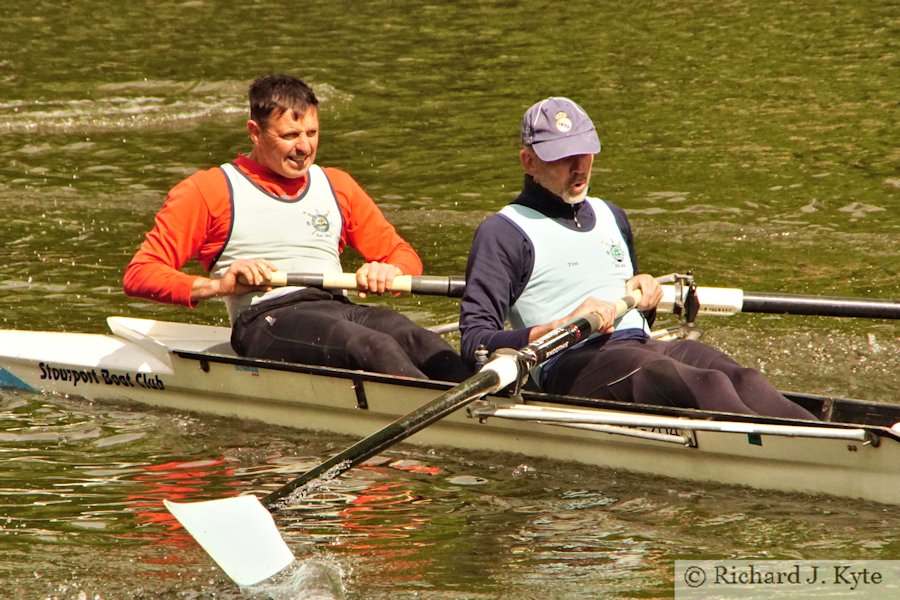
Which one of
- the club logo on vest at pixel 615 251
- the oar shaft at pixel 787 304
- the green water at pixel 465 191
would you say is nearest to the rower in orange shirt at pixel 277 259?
the green water at pixel 465 191

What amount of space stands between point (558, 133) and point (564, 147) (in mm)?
64

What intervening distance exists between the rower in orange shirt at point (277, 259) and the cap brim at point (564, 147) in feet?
3.96

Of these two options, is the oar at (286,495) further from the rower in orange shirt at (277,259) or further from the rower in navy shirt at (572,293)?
the rower in orange shirt at (277,259)

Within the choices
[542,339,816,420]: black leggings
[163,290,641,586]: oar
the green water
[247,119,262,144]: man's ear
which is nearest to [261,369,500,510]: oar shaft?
[163,290,641,586]: oar

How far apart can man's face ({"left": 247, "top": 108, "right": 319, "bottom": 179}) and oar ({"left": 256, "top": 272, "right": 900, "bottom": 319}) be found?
1.89ft

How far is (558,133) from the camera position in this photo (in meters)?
5.62

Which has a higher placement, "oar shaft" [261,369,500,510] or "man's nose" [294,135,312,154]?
"man's nose" [294,135,312,154]

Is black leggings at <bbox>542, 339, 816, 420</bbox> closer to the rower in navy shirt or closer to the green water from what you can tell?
the rower in navy shirt

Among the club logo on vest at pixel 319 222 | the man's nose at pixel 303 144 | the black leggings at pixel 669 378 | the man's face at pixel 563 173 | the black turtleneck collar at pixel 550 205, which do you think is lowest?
the black leggings at pixel 669 378

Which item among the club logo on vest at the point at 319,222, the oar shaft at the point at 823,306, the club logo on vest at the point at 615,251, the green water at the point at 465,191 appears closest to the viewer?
the green water at the point at 465,191

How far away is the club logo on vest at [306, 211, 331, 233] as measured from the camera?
6.88 m

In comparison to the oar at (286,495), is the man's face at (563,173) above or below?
above

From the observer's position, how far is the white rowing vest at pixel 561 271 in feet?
19.1

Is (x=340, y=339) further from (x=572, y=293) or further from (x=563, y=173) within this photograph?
(x=563, y=173)
